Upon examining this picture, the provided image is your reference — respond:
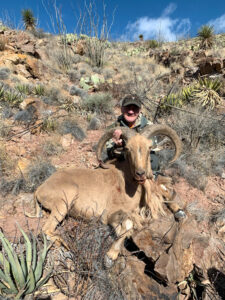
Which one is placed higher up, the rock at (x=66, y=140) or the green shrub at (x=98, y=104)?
the green shrub at (x=98, y=104)

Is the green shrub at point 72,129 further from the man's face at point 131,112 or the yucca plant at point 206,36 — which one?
the yucca plant at point 206,36

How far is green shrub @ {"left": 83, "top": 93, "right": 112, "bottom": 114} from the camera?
9216 mm

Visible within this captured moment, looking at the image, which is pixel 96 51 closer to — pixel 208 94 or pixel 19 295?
pixel 208 94

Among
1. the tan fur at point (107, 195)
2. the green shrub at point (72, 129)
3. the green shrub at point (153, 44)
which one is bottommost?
the tan fur at point (107, 195)

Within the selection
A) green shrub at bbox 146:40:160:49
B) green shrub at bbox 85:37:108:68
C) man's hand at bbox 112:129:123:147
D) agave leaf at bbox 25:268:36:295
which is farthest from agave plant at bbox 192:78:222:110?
green shrub at bbox 146:40:160:49

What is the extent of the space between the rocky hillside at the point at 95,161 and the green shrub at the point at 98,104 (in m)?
0.05

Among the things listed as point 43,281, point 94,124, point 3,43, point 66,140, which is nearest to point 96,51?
point 3,43

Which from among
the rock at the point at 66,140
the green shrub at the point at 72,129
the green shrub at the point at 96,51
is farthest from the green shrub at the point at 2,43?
the rock at the point at 66,140

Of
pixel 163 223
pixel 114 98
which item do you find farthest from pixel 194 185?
pixel 114 98

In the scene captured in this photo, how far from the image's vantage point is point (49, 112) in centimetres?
838

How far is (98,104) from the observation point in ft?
30.4

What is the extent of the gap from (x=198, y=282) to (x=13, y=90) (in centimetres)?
1018

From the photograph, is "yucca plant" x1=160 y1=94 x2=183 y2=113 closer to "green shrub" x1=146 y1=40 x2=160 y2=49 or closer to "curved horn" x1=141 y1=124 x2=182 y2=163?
"curved horn" x1=141 y1=124 x2=182 y2=163

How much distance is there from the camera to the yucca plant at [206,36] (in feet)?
54.6
